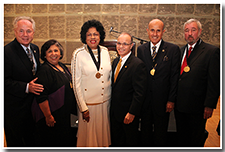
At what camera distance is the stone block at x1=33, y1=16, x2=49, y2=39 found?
15.9 ft

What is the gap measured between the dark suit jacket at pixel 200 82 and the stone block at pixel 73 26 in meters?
3.53

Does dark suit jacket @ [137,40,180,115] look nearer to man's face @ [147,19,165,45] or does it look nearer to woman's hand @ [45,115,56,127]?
man's face @ [147,19,165,45]

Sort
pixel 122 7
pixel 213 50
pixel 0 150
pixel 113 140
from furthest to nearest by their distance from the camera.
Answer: pixel 122 7 → pixel 113 140 → pixel 213 50 → pixel 0 150

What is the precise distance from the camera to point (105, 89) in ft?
6.84

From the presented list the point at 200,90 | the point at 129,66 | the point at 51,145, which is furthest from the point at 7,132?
the point at 200,90

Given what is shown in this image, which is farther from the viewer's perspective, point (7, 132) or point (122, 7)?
point (122, 7)

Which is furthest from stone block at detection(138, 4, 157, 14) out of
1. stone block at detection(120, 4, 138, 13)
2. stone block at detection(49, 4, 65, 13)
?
stone block at detection(49, 4, 65, 13)

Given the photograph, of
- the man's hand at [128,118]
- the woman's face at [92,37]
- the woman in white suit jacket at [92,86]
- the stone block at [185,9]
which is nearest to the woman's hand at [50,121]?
the woman in white suit jacket at [92,86]

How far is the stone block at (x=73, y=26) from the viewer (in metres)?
4.80

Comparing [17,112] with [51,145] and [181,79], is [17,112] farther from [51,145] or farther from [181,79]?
[181,79]

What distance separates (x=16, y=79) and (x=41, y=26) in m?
3.30

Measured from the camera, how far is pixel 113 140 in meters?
2.22

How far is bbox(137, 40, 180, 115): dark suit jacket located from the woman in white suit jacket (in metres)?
0.55

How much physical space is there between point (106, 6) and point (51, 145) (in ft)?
12.9
